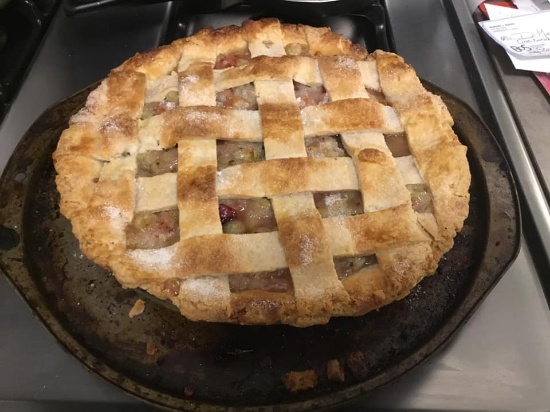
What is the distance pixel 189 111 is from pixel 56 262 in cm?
43

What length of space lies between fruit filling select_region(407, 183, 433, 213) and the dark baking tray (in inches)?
5.5

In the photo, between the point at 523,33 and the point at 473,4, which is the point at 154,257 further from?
the point at 473,4

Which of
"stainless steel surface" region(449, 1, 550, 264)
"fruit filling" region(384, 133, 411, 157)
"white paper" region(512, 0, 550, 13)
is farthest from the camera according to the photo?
"white paper" region(512, 0, 550, 13)

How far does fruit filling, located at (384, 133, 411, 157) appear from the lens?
1100mm

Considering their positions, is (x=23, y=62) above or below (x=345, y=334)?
above

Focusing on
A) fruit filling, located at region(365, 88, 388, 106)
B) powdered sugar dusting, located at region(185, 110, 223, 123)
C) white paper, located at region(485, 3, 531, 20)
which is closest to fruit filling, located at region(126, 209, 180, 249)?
powdered sugar dusting, located at region(185, 110, 223, 123)

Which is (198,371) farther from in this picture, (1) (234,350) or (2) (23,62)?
(2) (23,62)

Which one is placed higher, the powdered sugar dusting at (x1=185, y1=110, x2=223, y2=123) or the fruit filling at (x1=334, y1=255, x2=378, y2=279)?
the powdered sugar dusting at (x1=185, y1=110, x2=223, y2=123)

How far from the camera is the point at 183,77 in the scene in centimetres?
118

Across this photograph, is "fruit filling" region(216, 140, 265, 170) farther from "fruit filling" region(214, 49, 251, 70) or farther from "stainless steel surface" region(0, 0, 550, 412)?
"stainless steel surface" region(0, 0, 550, 412)

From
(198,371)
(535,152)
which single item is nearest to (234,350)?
(198,371)

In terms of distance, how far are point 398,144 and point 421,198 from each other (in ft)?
0.51

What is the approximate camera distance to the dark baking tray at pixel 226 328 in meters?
0.90

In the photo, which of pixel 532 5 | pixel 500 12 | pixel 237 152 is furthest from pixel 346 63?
pixel 532 5
